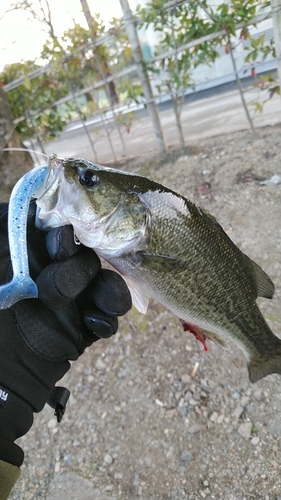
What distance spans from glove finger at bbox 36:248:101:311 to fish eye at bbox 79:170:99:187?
310 millimetres

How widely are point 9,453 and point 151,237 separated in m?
1.00

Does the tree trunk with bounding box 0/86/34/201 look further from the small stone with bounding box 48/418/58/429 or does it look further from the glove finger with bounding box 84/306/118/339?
the glove finger with bounding box 84/306/118/339

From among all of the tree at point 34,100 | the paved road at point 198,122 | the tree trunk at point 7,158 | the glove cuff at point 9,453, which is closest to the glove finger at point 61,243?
the glove cuff at point 9,453

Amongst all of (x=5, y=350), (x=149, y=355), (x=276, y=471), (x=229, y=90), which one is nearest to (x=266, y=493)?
(x=276, y=471)

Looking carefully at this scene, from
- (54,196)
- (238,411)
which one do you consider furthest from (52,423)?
(54,196)

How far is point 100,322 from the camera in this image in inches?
60.6

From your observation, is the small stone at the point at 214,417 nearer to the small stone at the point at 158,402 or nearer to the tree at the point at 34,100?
the small stone at the point at 158,402

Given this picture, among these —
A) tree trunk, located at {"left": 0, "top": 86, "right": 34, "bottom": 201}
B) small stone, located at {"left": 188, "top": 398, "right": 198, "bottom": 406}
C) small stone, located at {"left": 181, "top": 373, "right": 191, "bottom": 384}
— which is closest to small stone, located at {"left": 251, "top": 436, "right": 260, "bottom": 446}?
small stone, located at {"left": 188, "top": 398, "right": 198, "bottom": 406}

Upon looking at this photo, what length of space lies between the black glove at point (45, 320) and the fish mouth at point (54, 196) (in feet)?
0.19

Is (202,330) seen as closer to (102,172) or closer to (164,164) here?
(102,172)

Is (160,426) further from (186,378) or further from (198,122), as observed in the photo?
(198,122)

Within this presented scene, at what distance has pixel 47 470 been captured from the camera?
245cm

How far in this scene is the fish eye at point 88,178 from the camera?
1491mm

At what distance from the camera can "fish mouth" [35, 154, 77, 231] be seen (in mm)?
1390
